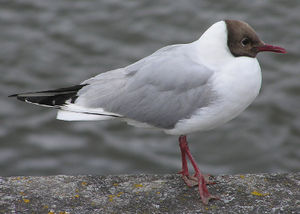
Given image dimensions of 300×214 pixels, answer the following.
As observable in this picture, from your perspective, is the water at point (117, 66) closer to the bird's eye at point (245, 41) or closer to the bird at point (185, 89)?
the bird at point (185, 89)

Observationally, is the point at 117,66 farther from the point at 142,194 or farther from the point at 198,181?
the point at 142,194

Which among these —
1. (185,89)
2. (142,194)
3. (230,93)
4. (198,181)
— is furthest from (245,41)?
(142,194)

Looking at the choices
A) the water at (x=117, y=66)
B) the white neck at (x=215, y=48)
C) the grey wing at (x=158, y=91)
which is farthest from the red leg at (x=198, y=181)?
the water at (x=117, y=66)

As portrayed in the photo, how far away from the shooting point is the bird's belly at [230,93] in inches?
125

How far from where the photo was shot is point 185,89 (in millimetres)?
3303

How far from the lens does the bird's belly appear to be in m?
3.18

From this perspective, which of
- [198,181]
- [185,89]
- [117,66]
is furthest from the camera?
[117,66]

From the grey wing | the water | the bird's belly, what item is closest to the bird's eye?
the bird's belly

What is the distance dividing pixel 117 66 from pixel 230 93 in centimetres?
359

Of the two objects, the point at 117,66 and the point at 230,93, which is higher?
the point at 230,93

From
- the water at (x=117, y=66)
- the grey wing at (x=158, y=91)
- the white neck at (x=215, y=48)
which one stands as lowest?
the water at (x=117, y=66)

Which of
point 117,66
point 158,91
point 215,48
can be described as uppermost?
point 215,48

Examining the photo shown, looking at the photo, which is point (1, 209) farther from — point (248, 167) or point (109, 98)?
point (248, 167)

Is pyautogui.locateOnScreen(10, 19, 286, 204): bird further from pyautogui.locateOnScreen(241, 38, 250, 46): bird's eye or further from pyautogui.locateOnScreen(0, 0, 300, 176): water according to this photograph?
pyautogui.locateOnScreen(0, 0, 300, 176): water
